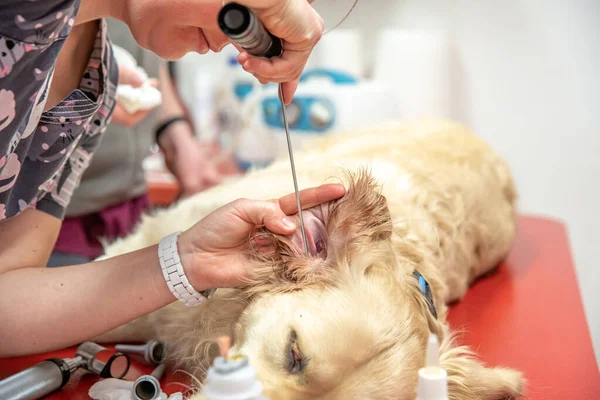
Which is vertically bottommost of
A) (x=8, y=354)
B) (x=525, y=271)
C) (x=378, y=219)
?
(x=525, y=271)

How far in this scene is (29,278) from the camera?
1.13 meters

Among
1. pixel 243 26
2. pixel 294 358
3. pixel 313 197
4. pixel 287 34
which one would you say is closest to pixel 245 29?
pixel 243 26

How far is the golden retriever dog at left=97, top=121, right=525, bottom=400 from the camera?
0.99 meters

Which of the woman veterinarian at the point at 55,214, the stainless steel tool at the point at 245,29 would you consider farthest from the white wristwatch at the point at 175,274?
the stainless steel tool at the point at 245,29

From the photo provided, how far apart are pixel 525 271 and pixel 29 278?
1.31 meters

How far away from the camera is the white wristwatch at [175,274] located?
1.06 metres

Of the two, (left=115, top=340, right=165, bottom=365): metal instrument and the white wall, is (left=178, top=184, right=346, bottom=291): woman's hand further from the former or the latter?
the white wall

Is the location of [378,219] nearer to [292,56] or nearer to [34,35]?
[292,56]

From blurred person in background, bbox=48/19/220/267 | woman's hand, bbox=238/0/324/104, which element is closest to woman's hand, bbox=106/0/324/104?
woman's hand, bbox=238/0/324/104

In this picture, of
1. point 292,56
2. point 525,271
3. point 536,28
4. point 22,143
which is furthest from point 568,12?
point 22,143

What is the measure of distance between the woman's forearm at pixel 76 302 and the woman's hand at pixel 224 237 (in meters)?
0.07

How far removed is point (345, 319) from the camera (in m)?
1.01

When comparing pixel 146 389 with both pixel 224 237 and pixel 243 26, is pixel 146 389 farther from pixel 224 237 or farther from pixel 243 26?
pixel 243 26

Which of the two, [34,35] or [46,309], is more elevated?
[34,35]
